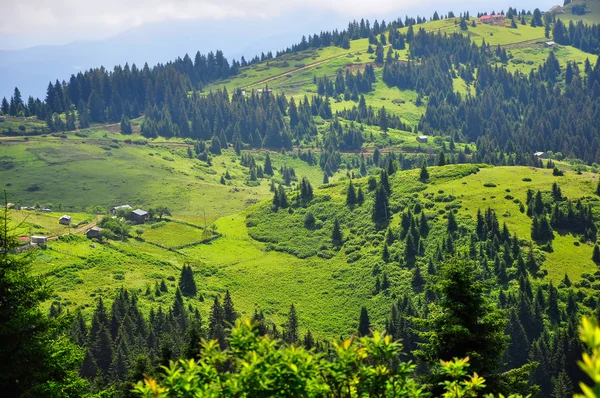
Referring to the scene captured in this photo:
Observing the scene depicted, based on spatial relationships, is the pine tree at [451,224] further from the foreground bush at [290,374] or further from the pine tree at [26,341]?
the foreground bush at [290,374]

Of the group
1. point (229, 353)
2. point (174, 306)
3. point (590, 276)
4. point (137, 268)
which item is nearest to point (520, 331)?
point (590, 276)

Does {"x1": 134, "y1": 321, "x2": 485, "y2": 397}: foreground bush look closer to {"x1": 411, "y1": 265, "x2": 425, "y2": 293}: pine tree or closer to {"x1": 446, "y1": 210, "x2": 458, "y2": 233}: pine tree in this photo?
{"x1": 411, "y1": 265, "x2": 425, "y2": 293}: pine tree

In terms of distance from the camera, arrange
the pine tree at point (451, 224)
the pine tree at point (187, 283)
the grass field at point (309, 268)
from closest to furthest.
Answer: the grass field at point (309, 268), the pine tree at point (187, 283), the pine tree at point (451, 224)

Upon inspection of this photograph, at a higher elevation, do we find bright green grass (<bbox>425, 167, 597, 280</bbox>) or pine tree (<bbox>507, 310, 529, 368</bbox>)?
bright green grass (<bbox>425, 167, 597, 280</bbox>)

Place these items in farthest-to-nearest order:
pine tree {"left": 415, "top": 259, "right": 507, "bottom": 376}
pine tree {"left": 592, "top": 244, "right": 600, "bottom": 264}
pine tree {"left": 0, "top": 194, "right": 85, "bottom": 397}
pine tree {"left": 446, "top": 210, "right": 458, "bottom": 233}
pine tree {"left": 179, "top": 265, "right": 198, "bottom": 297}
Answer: pine tree {"left": 446, "top": 210, "right": 458, "bottom": 233}, pine tree {"left": 179, "top": 265, "right": 198, "bottom": 297}, pine tree {"left": 592, "top": 244, "right": 600, "bottom": 264}, pine tree {"left": 415, "top": 259, "right": 507, "bottom": 376}, pine tree {"left": 0, "top": 194, "right": 85, "bottom": 397}

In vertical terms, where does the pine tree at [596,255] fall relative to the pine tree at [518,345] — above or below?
above

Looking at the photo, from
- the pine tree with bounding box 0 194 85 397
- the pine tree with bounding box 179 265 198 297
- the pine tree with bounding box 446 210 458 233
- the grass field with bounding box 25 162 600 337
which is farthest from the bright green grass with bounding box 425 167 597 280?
the pine tree with bounding box 0 194 85 397

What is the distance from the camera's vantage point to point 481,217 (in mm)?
171875

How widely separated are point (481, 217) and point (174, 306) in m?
79.8

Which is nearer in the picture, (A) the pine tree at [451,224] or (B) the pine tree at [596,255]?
(B) the pine tree at [596,255]

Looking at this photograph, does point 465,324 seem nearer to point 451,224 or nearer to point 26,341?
point 26,341

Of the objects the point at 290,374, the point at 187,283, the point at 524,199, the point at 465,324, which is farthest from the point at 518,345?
the point at 290,374

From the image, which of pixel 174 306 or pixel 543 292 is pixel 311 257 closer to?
pixel 174 306

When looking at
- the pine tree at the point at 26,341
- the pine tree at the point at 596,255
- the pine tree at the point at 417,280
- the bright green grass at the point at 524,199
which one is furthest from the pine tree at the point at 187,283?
the pine tree at the point at 26,341
